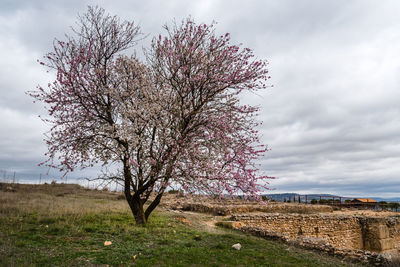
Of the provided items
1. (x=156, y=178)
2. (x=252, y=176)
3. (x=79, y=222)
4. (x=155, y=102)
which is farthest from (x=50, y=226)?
(x=252, y=176)

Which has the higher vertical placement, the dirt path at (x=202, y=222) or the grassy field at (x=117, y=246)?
the grassy field at (x=117, y=246)

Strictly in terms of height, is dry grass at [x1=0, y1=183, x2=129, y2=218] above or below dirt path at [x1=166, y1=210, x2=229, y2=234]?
above

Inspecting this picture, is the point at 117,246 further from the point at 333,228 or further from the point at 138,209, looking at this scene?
the point at 333,228

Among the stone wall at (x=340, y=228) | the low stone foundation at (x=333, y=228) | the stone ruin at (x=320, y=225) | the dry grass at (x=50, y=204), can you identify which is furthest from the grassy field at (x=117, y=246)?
the stone wall at (x=340, y=228)

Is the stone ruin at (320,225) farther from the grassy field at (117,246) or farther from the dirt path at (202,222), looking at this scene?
the grassy field at (117,246)

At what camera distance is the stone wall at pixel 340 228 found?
68.4 ft

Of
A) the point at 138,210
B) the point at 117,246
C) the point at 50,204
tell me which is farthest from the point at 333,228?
the point at 50,204

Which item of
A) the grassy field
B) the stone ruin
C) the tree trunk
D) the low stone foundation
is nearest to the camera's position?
the grassy field

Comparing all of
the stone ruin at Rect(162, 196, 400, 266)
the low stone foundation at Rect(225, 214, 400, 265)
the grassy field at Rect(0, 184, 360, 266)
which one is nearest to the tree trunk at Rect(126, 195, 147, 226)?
the grassy field at Rect(0, 184, 360, 266)

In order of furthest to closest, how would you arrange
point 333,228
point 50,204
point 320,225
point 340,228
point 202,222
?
point 340,228 → point 333,228 → point 320,225 → point 50,204 → point 202,222

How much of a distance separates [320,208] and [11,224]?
33398mm

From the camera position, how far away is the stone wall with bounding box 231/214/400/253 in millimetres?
20844

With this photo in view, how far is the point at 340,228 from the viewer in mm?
24266

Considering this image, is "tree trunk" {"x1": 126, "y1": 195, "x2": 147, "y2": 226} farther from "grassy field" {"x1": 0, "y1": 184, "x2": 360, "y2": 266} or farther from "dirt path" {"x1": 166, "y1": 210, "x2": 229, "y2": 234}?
"dirt path" {"x1": 166, "y1": 210, "x2": 229, "y2": 234}
